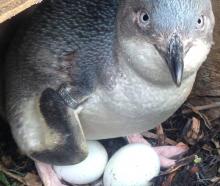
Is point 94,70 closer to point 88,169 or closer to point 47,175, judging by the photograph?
point 88,169

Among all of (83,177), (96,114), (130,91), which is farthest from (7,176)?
(130,91)

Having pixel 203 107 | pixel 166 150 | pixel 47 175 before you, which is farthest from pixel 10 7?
pixel 203 107

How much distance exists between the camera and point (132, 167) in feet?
7.66

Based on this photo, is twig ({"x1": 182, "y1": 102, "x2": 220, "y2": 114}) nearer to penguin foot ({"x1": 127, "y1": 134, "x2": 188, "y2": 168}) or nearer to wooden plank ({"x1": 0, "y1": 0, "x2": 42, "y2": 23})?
penguin foot ({"x1": 127, "y1": 134, "x2": 188, "y2": 168})

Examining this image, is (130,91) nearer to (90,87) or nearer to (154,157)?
(90,87)

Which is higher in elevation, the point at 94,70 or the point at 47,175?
the point at 94,70

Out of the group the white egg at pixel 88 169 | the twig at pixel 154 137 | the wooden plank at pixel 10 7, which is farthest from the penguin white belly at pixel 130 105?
the wooden plank at pixel 10 7

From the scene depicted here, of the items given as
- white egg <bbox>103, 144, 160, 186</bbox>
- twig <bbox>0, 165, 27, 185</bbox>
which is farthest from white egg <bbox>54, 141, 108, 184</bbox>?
twig <bbox>0, 165, 27, 185</bbox>

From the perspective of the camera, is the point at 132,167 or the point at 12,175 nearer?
the point at 132,167

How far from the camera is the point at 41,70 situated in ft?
7.71

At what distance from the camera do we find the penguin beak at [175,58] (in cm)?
189

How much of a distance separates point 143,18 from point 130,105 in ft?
1.13

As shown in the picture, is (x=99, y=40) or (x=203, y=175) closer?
(x=99, y=40)

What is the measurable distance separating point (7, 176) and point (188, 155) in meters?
0.69
